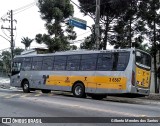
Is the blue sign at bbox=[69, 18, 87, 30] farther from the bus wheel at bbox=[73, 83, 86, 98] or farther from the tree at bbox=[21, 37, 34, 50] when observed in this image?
the tree at bbox=[21, 37, 34, 50]

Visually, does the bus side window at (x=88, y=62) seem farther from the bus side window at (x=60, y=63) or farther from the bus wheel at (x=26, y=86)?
the bus wheel at (x=26, y=86)

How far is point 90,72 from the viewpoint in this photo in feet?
76.7

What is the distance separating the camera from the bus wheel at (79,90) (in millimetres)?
23719

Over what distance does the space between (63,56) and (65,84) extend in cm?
191

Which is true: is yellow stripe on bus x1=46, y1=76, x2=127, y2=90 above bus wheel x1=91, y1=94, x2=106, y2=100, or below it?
above

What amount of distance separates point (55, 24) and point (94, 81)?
20756 mm

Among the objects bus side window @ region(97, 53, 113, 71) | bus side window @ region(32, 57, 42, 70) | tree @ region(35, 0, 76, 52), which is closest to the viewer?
bus side window @ region(97, 53, 113, 71)

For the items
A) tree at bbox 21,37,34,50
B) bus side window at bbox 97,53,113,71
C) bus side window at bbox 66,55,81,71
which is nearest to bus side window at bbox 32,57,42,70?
bus side window at bbox 66,55,81,71

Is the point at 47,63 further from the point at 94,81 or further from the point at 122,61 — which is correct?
the point at 122,61

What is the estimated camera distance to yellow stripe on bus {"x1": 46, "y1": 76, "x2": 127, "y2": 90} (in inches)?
844

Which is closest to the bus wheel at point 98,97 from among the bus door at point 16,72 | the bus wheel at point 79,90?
the bus wheel at point 79,90

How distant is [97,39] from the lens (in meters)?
27.3

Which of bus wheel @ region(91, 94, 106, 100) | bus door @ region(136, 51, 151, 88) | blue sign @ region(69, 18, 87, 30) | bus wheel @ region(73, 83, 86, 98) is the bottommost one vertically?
bus wheel @ region(91, 94, 106, 100)

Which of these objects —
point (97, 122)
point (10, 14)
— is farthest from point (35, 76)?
point (10, 14)
